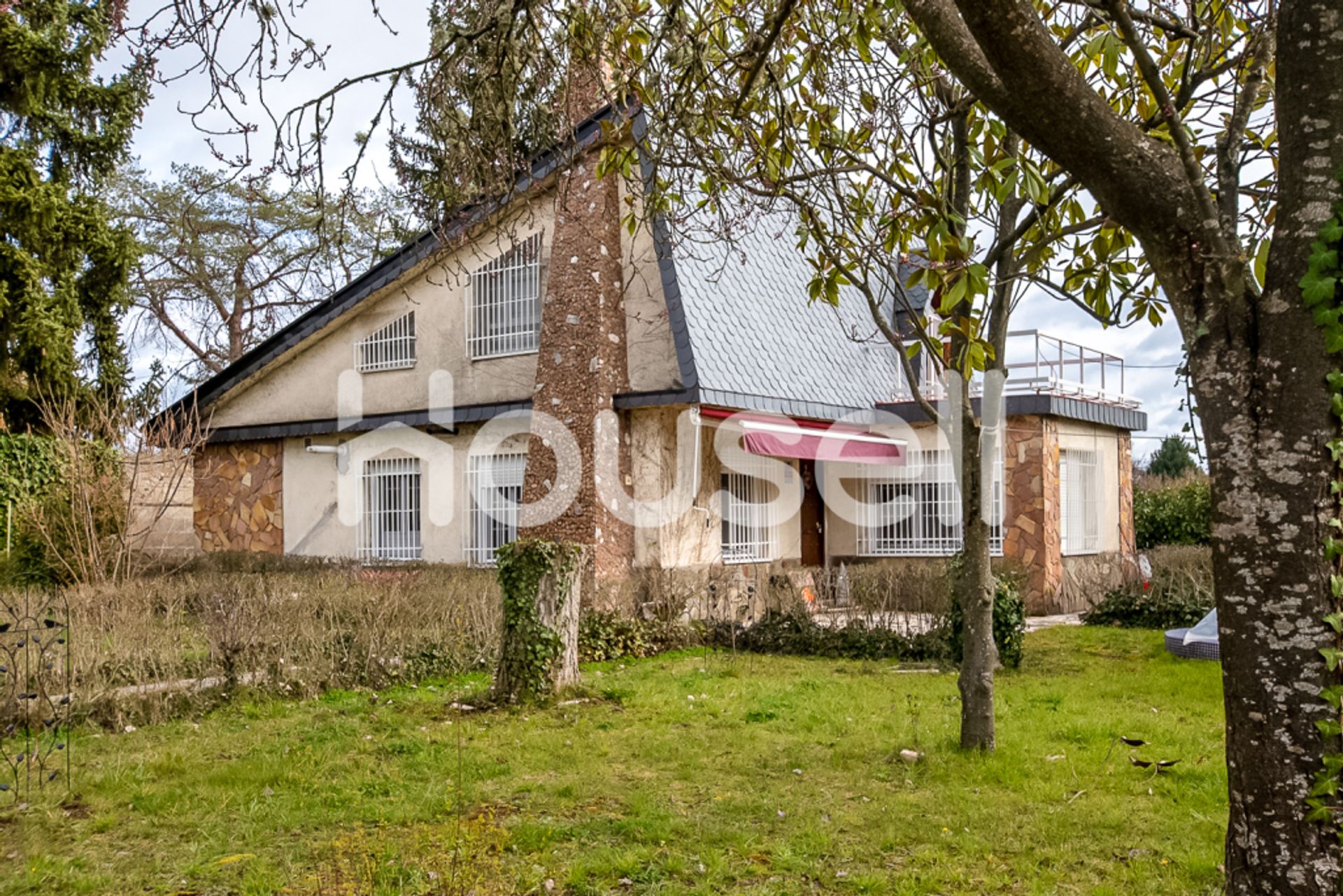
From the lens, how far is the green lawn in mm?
5051

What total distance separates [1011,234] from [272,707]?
7.27 m

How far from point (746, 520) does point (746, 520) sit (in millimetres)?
12

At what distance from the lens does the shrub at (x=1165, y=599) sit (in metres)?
14.5

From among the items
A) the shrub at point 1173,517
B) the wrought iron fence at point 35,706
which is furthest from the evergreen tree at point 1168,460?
the wrought iron fence at point 35,706

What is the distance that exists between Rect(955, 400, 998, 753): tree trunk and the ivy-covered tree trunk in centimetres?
396

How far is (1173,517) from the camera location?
22516mm

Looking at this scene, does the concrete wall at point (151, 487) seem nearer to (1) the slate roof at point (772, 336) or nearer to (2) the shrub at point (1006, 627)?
(1) the slate roof at point (772, 336)

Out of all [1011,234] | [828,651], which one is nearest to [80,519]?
[828,651]

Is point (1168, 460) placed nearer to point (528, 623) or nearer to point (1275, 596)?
point (528, 623)

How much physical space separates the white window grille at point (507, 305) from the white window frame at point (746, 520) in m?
3.91

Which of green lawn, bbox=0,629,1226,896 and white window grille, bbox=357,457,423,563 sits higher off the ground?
white window grille, bbox=357,457,423,563

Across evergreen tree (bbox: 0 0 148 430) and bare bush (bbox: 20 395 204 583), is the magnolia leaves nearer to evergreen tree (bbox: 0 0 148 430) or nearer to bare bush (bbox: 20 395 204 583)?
bare bush (bbox: 20 395 204 583)

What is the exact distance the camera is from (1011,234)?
22.6 ft

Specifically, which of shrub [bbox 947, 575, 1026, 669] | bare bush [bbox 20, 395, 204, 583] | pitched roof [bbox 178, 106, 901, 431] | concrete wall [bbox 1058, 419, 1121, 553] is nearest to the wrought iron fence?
bare bush [bbox 20, 395, 204, 583]
